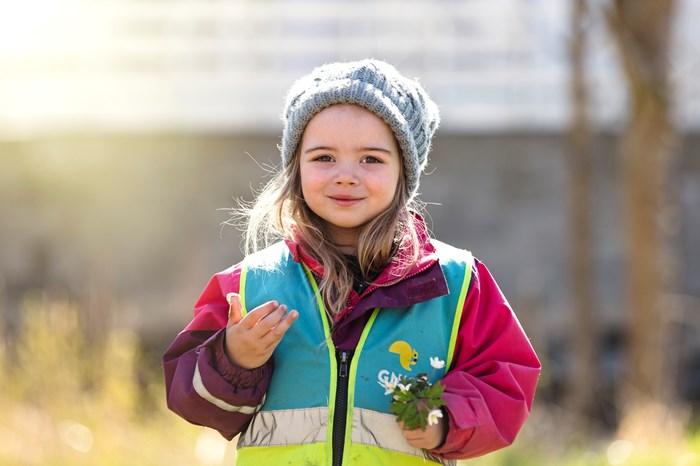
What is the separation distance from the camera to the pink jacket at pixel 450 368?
8.02 feet

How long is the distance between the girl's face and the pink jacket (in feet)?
0.43

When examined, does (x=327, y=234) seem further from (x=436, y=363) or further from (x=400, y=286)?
(x=436, y=363)

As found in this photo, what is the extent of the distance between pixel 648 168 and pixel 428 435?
4805 mm

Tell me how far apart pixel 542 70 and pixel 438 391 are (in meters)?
7.17

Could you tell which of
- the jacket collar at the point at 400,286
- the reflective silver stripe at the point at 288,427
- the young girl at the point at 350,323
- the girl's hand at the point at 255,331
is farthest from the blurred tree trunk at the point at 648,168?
the girl's hand at the point at 255,331

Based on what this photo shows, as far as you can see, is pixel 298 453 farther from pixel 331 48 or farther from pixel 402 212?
pixel 331 48


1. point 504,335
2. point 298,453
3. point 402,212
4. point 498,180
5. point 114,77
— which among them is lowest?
point 298,453

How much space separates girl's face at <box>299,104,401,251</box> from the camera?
8.56ft

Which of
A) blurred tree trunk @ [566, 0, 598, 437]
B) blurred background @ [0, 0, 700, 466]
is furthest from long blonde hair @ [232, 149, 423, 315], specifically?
blurred tree trunk @ [566, 0, 598, 437]

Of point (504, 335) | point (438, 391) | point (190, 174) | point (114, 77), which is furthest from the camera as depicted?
point (114, 77)

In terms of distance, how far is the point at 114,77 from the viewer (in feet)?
29.9

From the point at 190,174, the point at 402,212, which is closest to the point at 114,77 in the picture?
the point at 190,174

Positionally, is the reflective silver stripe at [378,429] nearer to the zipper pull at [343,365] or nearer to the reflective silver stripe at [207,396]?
the zipper pull at [343,365]

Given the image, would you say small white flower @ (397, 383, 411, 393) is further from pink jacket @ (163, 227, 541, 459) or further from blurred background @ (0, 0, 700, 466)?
blurred background @ (0, 0, 700, 466)
